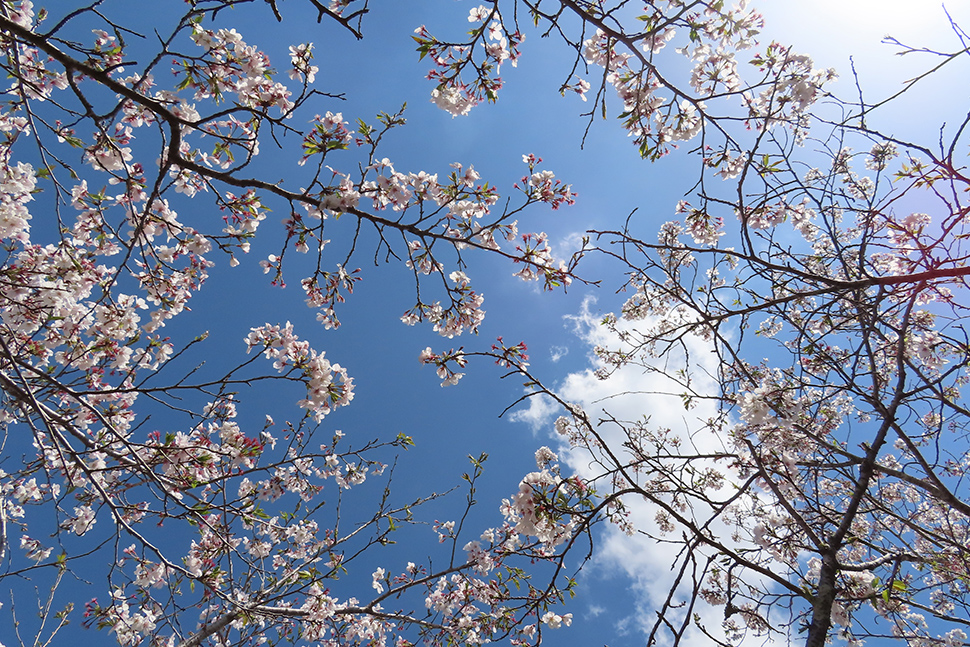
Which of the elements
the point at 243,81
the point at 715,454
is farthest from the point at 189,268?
the point at 715,454

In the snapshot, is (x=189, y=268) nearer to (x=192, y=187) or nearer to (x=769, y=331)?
(x=192, y=187)

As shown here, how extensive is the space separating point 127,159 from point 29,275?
3.70 ft

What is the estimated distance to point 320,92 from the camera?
2652 millimetres

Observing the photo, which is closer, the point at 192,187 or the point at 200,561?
the point at 192,187

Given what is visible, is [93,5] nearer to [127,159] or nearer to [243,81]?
[243,81]

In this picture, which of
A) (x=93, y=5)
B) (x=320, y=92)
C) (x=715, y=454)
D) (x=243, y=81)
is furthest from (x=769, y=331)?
(x=93, y=5)

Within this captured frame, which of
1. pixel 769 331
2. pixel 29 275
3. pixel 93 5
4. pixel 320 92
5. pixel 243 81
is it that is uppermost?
pixel 769 331

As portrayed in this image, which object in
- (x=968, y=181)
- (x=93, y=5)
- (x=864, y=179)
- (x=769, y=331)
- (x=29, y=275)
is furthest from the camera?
(x=769, y=331)

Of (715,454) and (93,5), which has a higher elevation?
(93,5)

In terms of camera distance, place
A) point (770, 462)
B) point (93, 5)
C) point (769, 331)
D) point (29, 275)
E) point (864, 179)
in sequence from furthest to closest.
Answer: point (769, 331), point (864, 179), point (770, 462), point (29, 275), point (93, 5)

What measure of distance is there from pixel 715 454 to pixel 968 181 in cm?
270

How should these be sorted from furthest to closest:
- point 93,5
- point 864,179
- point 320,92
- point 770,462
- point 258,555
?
point 258,555 → point 864,179 → point 770,462 → point 320,92 → point 93,5

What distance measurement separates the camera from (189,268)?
3838 mm

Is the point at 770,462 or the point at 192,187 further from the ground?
the point at 192,187
